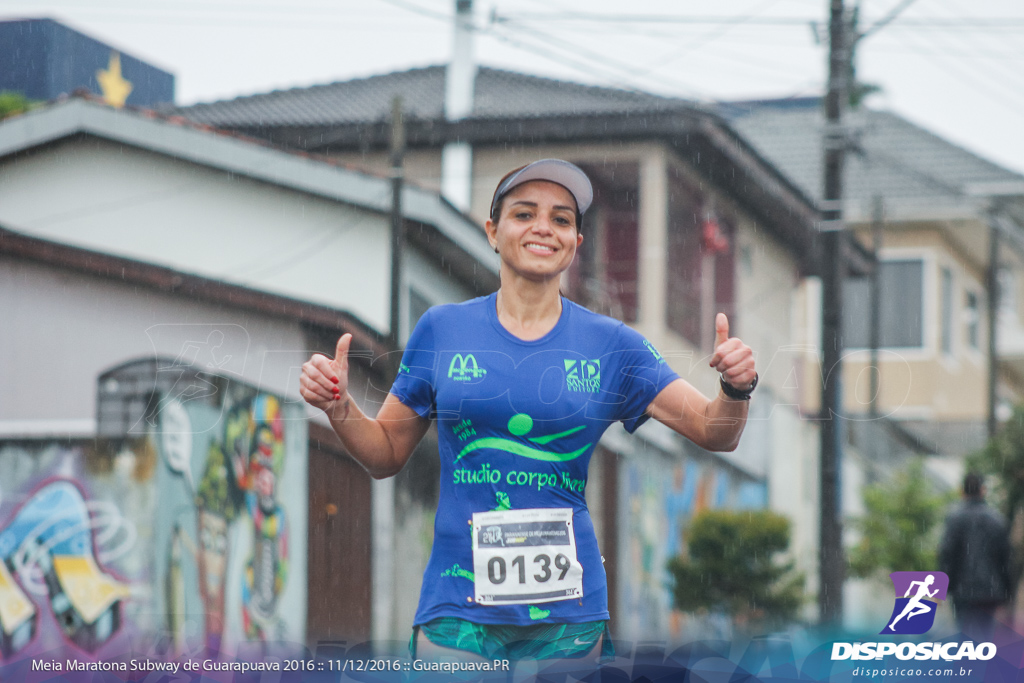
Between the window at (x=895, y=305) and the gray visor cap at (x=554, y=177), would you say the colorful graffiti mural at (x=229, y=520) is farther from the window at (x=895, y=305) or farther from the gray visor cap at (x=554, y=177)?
the window at (x=895, y=305)

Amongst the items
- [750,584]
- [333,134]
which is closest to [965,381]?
[750,584]

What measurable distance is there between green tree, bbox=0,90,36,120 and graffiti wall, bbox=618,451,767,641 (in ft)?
28.1

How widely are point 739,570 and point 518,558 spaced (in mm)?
12761

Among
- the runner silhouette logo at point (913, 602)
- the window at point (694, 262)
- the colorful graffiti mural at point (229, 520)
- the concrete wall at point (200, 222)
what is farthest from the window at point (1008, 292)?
the runner silhouette logo at point (913, 602)

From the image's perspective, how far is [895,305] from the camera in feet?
88.4

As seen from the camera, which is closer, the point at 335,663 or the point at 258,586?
the point at 335,663

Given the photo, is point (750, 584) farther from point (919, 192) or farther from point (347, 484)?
point (919, 192)

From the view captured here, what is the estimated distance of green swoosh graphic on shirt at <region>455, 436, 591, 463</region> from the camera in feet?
9.40

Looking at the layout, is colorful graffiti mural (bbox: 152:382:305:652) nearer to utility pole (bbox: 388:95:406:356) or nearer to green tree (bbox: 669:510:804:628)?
utility pole (bbox: 388:95:406:356)

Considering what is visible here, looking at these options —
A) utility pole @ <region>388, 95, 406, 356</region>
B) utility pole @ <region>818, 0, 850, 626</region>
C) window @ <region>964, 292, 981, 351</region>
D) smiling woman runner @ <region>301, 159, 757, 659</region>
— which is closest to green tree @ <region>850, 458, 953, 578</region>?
utility pole @ <region>818, 0, 850, 626</region>

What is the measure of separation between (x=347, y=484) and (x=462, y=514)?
8.73 m

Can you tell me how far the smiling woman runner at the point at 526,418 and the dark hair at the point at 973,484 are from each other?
21.7 feet

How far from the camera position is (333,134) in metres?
15.3

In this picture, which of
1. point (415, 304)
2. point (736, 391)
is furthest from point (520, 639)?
point (415, 304)
